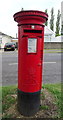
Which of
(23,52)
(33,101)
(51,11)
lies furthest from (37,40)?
(51,11)

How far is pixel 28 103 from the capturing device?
211 cm

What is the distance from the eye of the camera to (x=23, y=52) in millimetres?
2004

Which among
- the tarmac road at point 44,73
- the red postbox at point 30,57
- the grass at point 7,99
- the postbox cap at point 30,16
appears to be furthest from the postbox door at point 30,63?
the tarmac road at point 44,73

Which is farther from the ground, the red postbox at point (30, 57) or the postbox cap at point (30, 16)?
the postbox cap at point (30, 16)

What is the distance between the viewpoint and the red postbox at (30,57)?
190cm

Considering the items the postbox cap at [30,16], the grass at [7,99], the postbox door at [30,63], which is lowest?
the grass at [7,99]

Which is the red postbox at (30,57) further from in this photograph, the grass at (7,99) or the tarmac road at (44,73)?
the tarmac road at (44,73)

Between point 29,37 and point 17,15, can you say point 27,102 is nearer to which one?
point 29,37

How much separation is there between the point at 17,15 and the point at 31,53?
66 cm

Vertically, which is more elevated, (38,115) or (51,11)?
(51,11)

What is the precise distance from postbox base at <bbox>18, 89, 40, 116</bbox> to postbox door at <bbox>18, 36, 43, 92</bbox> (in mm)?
92

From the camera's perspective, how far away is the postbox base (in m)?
2.10

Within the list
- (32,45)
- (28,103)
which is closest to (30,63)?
(32,45)

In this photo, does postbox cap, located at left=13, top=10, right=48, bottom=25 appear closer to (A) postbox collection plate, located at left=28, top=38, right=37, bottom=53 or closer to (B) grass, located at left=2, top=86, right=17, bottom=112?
(A) postbox collection plate, located at left=28, top=38, right=37, bottom=53
